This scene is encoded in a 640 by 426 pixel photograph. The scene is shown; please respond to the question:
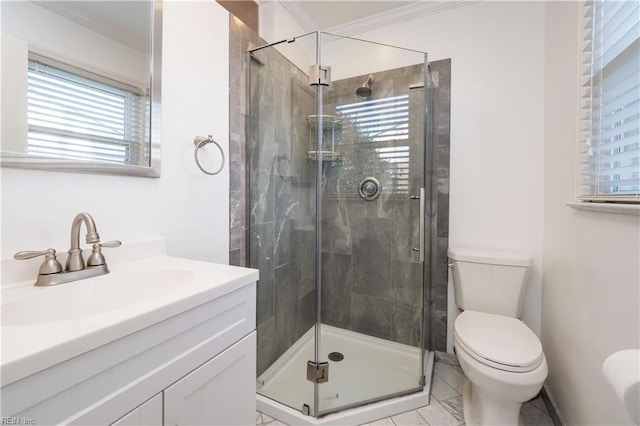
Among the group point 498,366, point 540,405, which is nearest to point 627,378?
point 498,366

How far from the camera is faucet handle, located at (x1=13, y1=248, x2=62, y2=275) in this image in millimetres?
773

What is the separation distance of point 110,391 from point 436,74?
89.1 inches

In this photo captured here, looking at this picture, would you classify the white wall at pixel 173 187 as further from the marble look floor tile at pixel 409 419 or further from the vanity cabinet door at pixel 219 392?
the marble look floor tile at pixel 409 419

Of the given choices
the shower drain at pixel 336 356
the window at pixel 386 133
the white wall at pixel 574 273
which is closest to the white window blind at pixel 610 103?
the white wall at pixel 574 273

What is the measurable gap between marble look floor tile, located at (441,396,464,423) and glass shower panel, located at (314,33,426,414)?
0.25 meters

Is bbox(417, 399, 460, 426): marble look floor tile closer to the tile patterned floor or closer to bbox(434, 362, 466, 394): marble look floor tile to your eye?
the tile patterned floor

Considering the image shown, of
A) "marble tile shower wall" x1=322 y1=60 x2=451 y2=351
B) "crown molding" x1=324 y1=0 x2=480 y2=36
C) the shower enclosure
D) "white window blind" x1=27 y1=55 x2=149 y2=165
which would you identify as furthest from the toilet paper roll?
"crown molding" x1=324 y1=0 x2=480 y2=36

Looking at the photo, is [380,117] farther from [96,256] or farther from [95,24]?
[96,256]

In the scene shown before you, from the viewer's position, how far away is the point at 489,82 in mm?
1817

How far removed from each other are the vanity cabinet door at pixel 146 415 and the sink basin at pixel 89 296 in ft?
0.94

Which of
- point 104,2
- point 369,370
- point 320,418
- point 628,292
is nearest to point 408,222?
point 369,370

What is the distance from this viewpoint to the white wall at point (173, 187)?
0.82 metres

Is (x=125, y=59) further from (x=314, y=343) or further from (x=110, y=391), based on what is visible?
(x=314, y=343)

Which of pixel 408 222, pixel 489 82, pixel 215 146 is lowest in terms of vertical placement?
pixel 408 222
